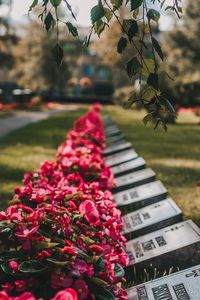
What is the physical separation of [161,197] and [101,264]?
240 centimetres

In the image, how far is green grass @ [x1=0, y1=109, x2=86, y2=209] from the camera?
21.4 feet

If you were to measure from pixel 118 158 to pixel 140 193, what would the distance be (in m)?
2.54

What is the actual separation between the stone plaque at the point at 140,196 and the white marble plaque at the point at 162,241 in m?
A: 0.86

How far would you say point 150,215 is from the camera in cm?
412

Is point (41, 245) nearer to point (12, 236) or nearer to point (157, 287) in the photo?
point (12, 236)

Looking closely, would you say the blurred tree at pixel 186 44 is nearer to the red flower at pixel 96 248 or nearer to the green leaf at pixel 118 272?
the green leaf at pixel 118 272

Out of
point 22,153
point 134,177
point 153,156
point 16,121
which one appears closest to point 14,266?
point 134,177

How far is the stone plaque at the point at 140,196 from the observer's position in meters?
4.59

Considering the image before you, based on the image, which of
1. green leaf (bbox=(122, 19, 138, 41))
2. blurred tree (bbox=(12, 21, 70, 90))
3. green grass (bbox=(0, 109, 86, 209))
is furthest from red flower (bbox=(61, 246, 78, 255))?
blurred tree (bbox=(12, 21, 70, 90))

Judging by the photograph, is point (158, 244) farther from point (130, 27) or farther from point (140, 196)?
point (130, 27)

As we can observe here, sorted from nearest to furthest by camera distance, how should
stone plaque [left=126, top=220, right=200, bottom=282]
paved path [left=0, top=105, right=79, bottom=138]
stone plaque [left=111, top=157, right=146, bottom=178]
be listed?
stone plaque [left=126, top=220, right=200, bottom=282] < stone plaque [left=111, top=157, right=146, bottom=178] < paved path [left=0, top=105, right=79, bottom=138]

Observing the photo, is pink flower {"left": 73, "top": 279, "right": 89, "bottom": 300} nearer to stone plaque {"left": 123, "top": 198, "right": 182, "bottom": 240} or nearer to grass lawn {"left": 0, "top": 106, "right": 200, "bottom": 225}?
stone plaque {"left": 123, "top": 198, "right": 182, "bottom": 240}

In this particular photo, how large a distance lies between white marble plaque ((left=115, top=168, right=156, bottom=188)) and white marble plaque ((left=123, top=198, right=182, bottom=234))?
107cm

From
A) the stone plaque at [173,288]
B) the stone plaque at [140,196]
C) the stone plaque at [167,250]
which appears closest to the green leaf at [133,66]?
the stone plaque at [173,288]
